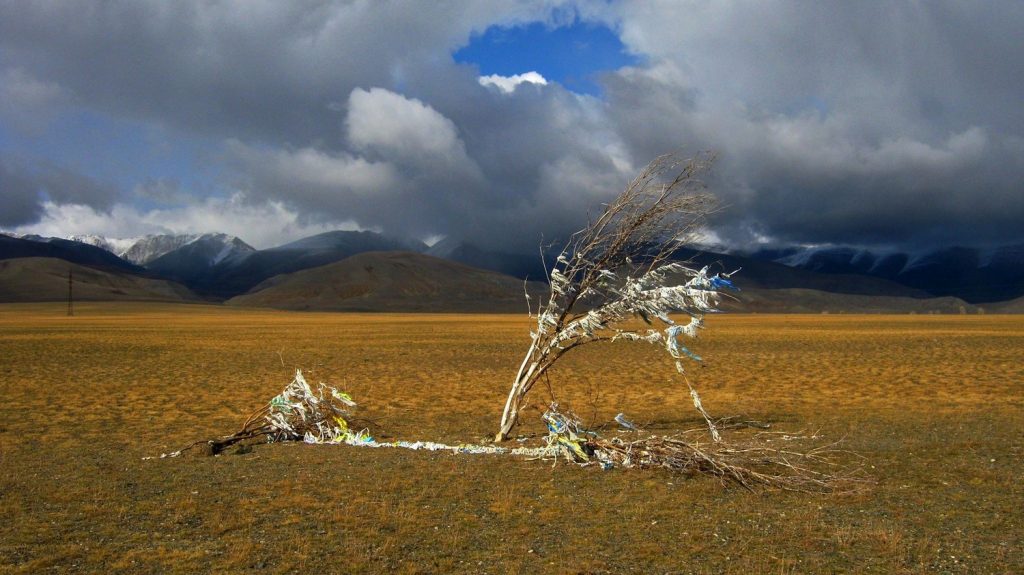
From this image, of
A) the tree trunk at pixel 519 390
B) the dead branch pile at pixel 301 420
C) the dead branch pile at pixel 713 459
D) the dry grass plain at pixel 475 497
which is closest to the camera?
the dry grass plain at pixel 475 497

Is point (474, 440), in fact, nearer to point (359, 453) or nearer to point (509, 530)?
point (359, 453)

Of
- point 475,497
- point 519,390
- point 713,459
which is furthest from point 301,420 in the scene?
point 713,459

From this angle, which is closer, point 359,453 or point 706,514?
point 706,514

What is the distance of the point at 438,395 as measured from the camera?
19.6 meters

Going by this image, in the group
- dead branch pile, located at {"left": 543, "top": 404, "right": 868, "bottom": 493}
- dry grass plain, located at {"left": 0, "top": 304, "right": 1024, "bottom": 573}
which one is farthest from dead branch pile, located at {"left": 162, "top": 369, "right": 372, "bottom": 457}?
dead branch pile, located at {"left": 543, "top": 404, "right": 868, "bottom": 493}

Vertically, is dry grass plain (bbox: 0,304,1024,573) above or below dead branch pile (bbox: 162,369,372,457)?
below

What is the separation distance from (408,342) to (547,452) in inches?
1197

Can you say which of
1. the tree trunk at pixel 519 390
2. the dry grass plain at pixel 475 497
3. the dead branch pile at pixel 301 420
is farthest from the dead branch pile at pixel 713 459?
the dead branch pile at pixel 301 420

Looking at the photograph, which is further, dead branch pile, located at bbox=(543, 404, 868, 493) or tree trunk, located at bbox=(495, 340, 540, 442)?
tree trunk, located at bbox=(495, 340, 540, 442)

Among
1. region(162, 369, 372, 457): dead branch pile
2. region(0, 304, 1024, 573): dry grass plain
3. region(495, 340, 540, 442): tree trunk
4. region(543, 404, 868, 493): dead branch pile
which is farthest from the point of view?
region(162, 369, 372, 457): dead branch pile

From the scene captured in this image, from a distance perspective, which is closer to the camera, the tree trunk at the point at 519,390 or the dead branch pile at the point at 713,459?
the dead branch pile at the point at 713,459

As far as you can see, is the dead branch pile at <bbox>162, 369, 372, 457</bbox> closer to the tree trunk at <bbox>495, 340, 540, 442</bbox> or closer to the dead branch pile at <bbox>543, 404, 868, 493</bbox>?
the tree trunk at <bbox>495, 340, 540, 442</bbox>

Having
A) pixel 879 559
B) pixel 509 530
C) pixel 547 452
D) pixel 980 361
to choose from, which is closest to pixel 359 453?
pixel 547 452

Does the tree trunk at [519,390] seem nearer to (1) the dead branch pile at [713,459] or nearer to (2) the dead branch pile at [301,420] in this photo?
Result: (1) the dead branch pile at [713,459]
